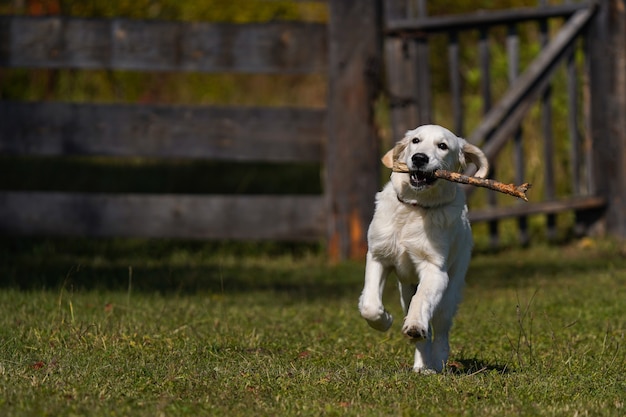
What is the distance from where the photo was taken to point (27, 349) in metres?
5.37

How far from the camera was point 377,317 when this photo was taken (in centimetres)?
505

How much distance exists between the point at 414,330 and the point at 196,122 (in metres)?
5.03

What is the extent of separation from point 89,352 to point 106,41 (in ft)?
15.0

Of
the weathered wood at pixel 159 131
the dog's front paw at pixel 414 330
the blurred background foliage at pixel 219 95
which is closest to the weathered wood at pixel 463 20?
the blurred background foliage at pixel 219 95

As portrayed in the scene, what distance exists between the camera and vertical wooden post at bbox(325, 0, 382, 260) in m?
9.34

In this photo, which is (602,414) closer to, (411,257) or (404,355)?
(411,257)

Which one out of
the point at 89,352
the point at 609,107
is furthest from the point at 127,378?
the point at 609,107

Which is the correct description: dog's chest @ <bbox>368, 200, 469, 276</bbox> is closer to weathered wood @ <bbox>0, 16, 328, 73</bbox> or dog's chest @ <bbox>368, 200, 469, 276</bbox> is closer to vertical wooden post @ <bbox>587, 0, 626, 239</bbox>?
weathered wood @ <bbox>0, 16, 328, 73</bbox>

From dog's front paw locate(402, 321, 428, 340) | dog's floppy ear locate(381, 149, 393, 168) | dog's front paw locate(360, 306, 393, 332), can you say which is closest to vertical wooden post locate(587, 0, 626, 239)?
dog's floppy ear locate(381, 149, 393, 168)

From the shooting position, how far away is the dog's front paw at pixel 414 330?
4.74m

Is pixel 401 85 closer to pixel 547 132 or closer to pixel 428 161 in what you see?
pixel 547 132

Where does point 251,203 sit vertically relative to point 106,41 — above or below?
below

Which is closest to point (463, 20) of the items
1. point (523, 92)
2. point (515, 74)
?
point (515, 74)

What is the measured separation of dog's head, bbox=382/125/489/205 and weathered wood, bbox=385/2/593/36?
13.4ft
